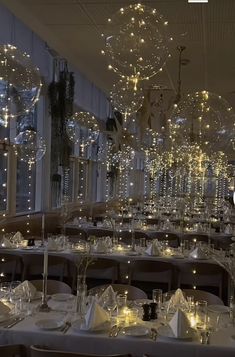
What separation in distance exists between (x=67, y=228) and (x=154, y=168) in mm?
10002

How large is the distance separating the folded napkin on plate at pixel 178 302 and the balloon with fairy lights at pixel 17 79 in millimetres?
2009

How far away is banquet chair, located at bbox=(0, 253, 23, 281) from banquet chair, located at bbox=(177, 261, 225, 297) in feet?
6.87

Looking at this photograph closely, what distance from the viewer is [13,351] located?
→ 3.13 metres

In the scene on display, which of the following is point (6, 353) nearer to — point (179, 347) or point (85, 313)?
point (85, 313)

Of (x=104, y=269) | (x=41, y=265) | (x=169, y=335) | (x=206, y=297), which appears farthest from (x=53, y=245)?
(x=169, y=335)

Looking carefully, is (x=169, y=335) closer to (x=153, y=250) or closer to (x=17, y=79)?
(x=17, y=79)

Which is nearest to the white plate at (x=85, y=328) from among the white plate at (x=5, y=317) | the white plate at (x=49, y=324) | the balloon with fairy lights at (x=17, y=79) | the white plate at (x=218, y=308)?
the white plate at (x=49, y=324)

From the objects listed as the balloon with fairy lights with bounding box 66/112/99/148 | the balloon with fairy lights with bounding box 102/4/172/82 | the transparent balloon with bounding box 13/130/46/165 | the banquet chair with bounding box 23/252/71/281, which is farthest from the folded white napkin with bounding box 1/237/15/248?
the balloon with fairy lights with bounding box 102/4/172/82

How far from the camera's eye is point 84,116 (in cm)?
802

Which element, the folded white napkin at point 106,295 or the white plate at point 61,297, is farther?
the white plate at point 61,297

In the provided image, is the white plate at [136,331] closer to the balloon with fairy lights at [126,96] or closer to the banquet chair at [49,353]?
the banquet chair at [49,353]

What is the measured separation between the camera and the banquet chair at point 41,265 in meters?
6.14

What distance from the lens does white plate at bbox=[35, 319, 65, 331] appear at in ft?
11.2

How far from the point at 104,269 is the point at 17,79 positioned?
3.29m
